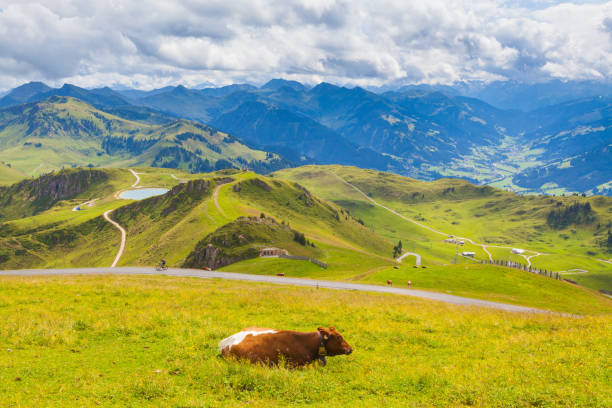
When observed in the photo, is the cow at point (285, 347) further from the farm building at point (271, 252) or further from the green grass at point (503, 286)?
the farm building at point (271, 252)

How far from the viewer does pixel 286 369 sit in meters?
14.1

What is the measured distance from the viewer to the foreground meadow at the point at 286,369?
12.8 metres

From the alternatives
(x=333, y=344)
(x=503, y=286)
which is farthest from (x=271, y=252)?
(x=333, y=344)

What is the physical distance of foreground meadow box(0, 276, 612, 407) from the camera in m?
12.8

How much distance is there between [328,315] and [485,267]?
6679 centimetres

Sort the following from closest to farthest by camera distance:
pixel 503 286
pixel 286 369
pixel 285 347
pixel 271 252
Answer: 1. pixel 286 369
2. pixel 285 347
3. pixel 503 286
4. pixel 271 252

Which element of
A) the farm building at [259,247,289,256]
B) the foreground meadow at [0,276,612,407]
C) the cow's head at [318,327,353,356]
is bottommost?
the farm building at [259,247,289,256]

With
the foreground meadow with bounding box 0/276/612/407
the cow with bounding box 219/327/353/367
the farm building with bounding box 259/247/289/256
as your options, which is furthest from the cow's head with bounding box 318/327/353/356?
the farm building with bounding box 259/247/289/256

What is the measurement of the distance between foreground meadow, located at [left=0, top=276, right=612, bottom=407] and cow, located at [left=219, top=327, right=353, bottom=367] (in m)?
0.61

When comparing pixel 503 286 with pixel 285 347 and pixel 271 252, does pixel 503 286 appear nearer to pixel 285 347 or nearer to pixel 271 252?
pixel 285 347

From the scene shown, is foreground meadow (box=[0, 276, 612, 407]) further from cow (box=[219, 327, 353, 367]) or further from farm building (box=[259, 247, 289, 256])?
farm building (box=[259, 247, 289, 256])

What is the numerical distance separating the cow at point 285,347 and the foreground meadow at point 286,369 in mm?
612

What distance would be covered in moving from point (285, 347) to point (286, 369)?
1264 millimetres

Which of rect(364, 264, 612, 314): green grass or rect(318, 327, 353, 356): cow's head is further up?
rect(318, 327, 353, 356): cow's head
